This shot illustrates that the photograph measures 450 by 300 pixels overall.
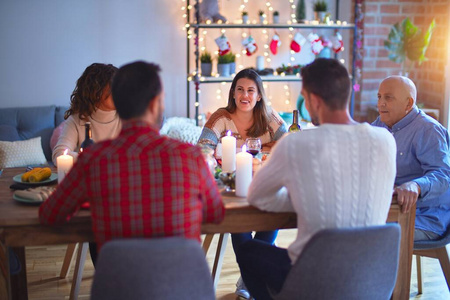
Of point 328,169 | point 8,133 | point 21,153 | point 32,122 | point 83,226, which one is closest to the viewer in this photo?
point 328,169

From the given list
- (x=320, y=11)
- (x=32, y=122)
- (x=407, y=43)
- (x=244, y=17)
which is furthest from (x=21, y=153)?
(x=407, y=43)

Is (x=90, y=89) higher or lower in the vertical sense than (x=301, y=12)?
lower

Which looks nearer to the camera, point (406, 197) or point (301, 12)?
point (406, 197)

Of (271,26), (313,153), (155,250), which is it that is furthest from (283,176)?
→ (271,26)

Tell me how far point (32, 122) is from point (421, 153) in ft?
10.1

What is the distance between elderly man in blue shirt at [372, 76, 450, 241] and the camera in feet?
8.27

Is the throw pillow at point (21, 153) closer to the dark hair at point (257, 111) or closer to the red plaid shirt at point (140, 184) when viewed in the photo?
the dark hair at point (257, 111)

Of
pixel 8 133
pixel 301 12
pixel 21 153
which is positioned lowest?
pixel 21 153

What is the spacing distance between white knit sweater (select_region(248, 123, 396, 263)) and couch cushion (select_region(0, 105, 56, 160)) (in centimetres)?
303

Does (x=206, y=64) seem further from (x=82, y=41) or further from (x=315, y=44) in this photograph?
(x=82, y=41)

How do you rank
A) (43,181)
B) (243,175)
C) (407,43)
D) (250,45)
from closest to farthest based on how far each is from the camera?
(243,175) → (43,181) → (407,43) → (250,45)

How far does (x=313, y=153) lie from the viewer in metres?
1.78

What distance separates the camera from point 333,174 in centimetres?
179

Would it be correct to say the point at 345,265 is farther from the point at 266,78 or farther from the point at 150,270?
the point at 266,78
